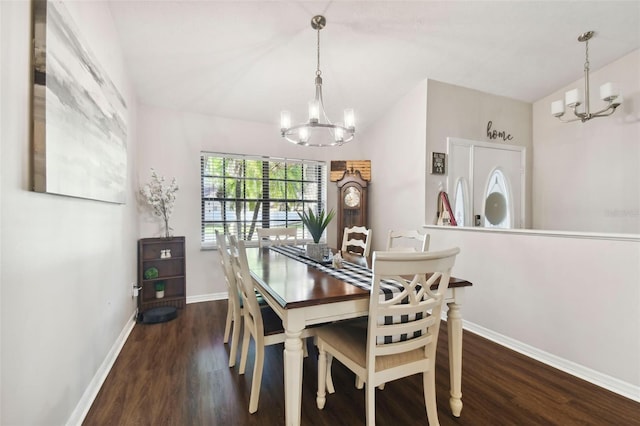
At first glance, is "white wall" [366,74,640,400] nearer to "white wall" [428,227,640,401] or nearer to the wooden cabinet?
"white wall" [428,227,640,401]

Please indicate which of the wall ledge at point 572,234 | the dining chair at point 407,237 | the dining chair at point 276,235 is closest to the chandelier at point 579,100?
the wall ledge at point 572,234

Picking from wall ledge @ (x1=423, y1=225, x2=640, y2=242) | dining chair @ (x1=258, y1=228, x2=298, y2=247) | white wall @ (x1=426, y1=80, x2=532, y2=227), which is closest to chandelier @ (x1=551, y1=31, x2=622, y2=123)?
white wall @ (x1=426, y1=80, x2=532, y2=227)

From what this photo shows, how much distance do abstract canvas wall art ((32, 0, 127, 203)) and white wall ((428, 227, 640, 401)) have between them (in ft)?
10.5

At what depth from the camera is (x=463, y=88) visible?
11.7 ft

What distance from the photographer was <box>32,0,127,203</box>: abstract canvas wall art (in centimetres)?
114

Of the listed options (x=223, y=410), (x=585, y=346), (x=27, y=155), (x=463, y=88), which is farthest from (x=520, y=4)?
(x=223, y=410)

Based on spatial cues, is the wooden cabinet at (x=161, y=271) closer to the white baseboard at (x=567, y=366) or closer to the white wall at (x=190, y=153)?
the white wall at (x=190, y=153)

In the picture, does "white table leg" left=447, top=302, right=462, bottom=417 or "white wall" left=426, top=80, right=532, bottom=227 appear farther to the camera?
"white wall" left=426, top=80, right=532, bottom=227

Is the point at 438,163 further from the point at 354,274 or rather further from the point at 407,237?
the point at 354,274

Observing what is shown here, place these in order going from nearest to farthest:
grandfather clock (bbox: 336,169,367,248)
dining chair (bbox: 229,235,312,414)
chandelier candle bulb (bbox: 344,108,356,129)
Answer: dining chair (bbox: 229,235,312,414)
chandelier candle bulb (bbox: 344,108,356,129)
grandfather clock (bbox: 336,169,367,248)

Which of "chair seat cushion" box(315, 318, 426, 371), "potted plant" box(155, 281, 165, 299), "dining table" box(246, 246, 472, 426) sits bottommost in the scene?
"potted plant" box(155, 281, 165, 299)

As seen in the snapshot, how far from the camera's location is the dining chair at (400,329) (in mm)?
1231

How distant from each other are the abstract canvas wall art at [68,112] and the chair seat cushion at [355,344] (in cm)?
152

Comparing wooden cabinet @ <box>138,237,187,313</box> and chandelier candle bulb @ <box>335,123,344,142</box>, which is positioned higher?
chandelier candle bulb @ <box>335,123,344,142</box>
